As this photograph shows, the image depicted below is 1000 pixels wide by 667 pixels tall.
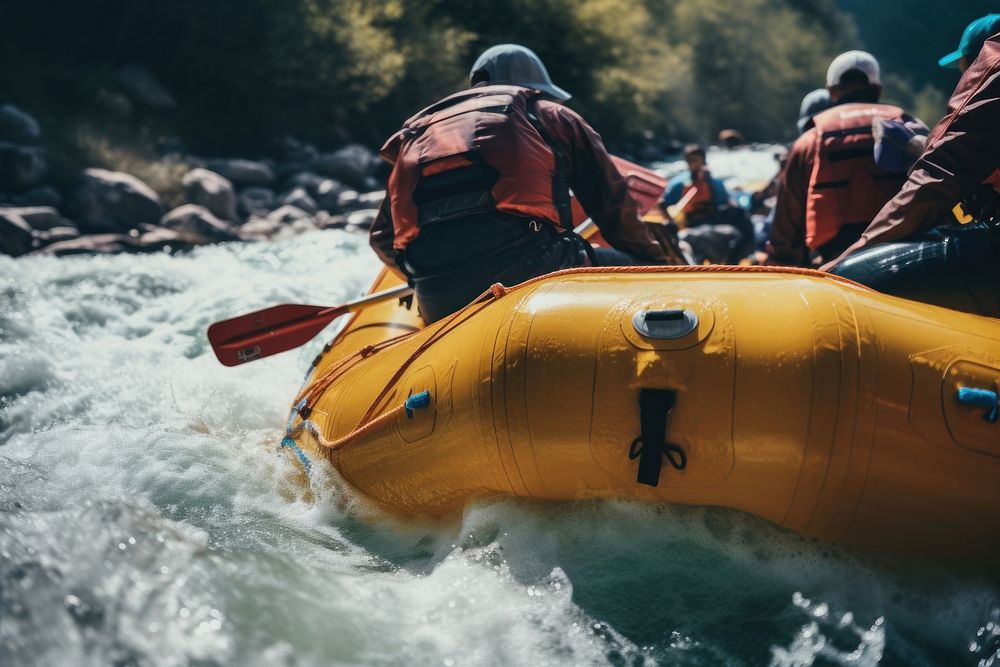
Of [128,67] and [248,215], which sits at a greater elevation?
[128,67]

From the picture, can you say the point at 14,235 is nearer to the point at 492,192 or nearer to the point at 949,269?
the point at 492,192

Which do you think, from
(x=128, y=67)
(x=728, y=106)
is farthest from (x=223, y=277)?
(x=728, y=106)

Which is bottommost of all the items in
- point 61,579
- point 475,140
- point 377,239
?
point 61,579

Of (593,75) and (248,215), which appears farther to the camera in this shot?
(593,75)

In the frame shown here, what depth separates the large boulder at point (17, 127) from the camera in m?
10.3

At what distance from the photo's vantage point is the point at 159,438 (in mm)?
Answer: 3430

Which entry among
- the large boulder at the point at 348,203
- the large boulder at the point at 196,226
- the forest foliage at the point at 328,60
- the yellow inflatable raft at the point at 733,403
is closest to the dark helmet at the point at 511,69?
the yellow inflatable raft at the point at 733,403

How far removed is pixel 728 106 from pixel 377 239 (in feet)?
94.0

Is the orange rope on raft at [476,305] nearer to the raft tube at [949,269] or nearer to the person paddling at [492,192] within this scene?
the person paddling at [492,192]

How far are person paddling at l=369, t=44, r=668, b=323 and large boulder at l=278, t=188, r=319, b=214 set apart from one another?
8.56 metres

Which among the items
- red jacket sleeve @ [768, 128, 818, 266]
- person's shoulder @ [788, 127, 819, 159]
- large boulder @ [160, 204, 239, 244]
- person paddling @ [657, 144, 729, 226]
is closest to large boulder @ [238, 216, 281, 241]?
large boulder @ [160, 204, 239, 244]

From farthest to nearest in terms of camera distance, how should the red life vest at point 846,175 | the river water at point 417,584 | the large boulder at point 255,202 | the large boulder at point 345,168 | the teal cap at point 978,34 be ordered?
1. the large boulder at point 345,168
2. the large boulder at point 255,202
3. the red life vest at point 846,175
4. the teal cap at point 978,34
5. the river water at point 417,584

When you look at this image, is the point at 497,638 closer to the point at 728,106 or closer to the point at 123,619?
the point at 123,619

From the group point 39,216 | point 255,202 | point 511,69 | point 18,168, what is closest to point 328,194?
point 255,202
